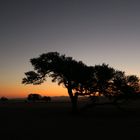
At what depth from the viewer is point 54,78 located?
4938 cm

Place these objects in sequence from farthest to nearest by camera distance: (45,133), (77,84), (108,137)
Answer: (77,84), (45,133), (108,137)

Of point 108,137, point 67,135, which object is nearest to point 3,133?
point 67,135

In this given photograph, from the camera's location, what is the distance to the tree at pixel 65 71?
48.2 metres

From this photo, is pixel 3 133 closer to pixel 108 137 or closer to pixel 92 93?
pixel 108 137

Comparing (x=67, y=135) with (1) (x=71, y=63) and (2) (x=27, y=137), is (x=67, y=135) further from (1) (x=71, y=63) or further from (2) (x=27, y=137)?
(1) (x=71, y=63)

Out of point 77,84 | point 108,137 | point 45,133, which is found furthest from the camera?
point 77,84

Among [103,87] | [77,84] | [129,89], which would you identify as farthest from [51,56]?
[129,89]

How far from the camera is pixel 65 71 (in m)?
48.1

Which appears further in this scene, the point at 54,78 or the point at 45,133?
the point at 54,78

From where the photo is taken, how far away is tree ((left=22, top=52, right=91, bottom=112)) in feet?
158

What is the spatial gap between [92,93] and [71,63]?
19.8ft

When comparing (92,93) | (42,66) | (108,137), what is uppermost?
(42,66)

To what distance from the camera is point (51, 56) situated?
49.1 m

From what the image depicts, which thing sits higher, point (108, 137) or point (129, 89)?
point (129, 89)
